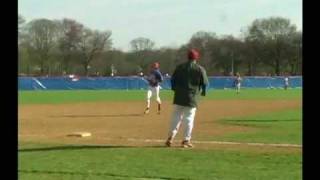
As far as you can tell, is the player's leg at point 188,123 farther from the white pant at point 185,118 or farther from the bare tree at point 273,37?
the bare tree at point 273,37

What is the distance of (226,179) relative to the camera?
757 centimetres

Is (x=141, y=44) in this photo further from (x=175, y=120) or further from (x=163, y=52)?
(x=175, y=120)

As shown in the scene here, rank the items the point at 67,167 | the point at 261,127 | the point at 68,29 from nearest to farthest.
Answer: the point at 67,167 → the point at 261,127 → the point at 68,29

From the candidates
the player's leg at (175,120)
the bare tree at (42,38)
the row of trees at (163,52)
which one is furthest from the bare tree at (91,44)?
the player's leg at (175,120)

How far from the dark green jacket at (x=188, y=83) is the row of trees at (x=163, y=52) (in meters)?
72.4

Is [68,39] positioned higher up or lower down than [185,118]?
higher up

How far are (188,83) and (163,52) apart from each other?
79989 mm

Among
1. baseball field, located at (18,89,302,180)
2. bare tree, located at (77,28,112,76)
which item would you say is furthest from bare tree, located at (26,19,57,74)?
baseball field, located at (18,89,302,180)

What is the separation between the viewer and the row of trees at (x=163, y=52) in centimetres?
8647

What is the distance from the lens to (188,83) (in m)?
11.8

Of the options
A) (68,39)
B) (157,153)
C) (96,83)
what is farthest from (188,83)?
(68,39)
